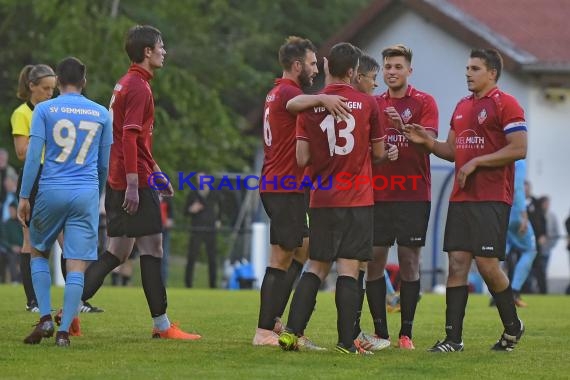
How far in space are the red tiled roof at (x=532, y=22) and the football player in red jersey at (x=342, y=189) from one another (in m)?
21.2

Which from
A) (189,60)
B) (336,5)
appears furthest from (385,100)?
(336,5)

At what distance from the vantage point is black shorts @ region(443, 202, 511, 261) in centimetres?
1051

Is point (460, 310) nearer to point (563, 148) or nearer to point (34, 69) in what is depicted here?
point (34, 69)

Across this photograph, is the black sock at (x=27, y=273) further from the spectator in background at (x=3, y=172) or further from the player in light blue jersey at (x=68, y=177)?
the spectator in background at (x=3, y=172)

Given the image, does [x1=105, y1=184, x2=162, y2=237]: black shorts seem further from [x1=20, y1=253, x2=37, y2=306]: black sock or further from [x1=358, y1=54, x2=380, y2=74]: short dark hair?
[x1=20, y1=253, x2=37, y2=306]: black sock

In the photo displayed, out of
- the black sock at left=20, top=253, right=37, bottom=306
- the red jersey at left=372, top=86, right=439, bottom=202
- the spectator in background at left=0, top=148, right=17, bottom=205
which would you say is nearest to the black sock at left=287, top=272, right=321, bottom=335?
the red jersey at left=372, top=86, right=439, bottom=202

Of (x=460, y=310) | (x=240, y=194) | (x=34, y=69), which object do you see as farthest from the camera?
(x=240, y=194)

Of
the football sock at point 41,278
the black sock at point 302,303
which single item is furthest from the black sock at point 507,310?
the football sock at point 41,278

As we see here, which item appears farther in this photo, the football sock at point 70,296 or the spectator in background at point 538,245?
the spectator in background at point 538,245

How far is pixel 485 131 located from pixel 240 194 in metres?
20.1

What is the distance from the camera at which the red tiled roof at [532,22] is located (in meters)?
31.5

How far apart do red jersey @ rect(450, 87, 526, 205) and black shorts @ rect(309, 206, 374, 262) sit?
2.98 ft

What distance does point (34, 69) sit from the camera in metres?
13.2

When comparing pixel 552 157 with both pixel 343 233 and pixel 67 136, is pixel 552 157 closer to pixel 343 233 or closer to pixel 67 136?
pixel 343 233
